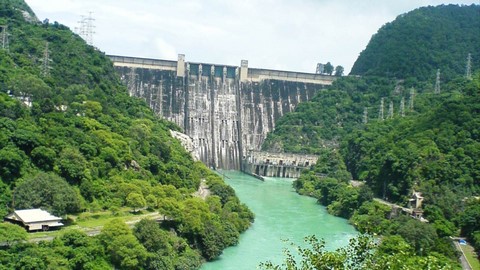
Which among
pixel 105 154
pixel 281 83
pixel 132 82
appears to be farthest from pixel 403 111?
pixel 105 154

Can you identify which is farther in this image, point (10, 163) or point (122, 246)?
point (10, 163)

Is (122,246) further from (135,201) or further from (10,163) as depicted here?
(10,163)

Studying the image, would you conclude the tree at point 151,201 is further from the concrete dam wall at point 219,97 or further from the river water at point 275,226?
the concrete dam wall at point 219,97

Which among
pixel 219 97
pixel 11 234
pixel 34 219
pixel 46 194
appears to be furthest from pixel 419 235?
pixel 219 97

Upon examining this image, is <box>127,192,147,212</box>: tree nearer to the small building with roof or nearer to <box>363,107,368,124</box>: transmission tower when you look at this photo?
the small building with roof

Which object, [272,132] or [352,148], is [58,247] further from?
[272,132]

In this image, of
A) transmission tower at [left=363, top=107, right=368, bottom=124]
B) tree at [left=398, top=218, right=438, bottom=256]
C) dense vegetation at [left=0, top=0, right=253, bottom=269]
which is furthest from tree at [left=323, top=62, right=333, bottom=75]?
tree at [left=398, top=218, right=438, bottom=256]
